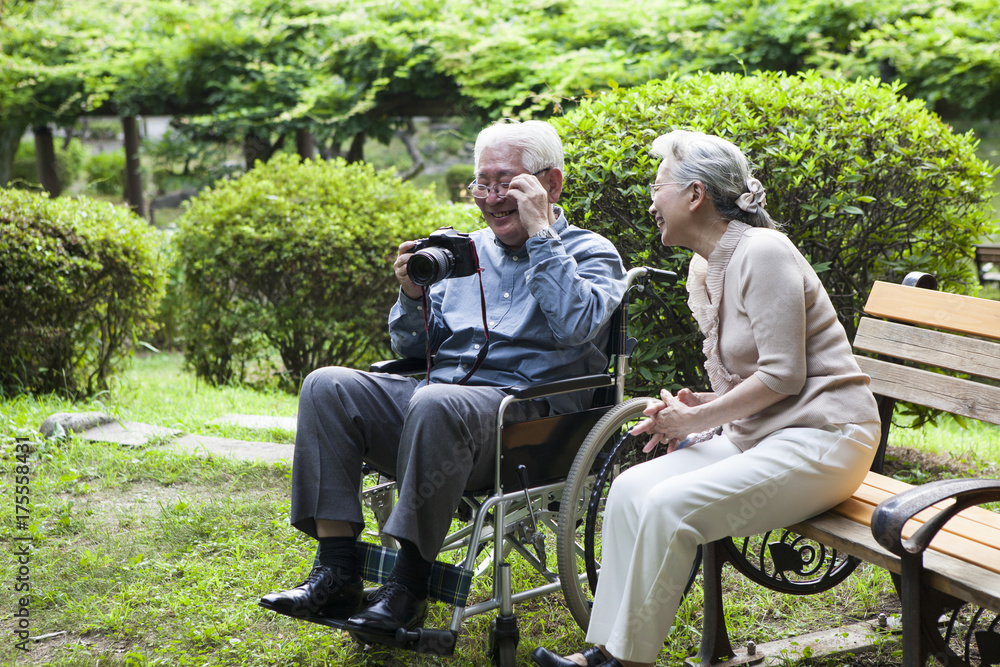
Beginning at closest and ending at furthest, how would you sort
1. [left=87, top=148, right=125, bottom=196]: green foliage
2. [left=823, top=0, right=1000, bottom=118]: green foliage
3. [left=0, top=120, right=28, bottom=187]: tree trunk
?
[left=823, top=0, right=1000, bottom=118]: green foliage
[left=0, top=120, right=28, bottom=187]: tree trunk
[left=87, top=148, right=125, bottom=196]: green foliage

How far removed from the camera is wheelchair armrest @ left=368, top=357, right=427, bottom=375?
262 centimetres

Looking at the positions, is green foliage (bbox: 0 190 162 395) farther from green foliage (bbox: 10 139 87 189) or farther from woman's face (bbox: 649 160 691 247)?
green foliage (bbox: 10 139 87 189)

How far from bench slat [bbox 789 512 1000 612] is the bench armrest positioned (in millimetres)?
76

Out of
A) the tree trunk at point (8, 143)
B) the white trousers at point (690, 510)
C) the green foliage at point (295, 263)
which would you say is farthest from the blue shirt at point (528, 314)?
the tree trunk at point (8, 143)

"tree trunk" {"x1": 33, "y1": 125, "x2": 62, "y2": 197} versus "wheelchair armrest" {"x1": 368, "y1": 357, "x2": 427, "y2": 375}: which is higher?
"tree trunk" {"x1": 33, "y1": 125, "x2": 62, "y2": 197}

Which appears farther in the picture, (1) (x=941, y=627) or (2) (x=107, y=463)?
(2) (x=107, y=463)

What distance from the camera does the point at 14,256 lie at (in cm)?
462

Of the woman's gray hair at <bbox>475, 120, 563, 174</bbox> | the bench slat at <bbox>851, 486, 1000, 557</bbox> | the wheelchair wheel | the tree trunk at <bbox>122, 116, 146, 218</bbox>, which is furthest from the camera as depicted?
the tree trunk at <bbox>122, 116, 146, 218</bbox>

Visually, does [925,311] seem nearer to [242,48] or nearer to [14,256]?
[14,256]

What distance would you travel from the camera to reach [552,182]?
2.60 m

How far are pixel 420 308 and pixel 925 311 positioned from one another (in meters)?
1.51

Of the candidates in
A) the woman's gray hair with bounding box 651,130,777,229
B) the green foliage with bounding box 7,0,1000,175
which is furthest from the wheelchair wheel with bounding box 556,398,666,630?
the green foliage with bounding box 7,0,1000,175

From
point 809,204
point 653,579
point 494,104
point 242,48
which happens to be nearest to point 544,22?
point 494,104

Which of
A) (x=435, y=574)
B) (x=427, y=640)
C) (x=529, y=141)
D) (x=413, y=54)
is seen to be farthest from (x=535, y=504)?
(x=413, y=54)
